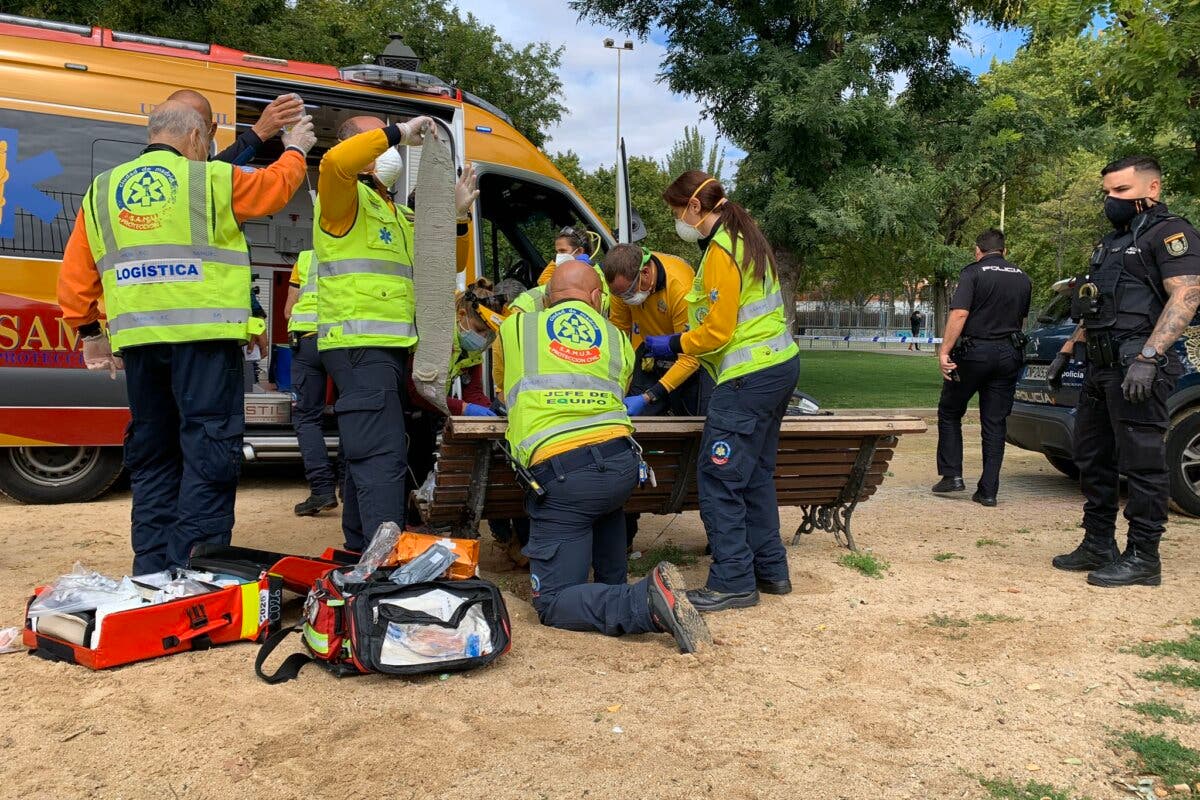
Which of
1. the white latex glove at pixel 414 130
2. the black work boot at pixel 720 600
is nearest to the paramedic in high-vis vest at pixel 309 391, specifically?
the white latex glove at pixel 414 130

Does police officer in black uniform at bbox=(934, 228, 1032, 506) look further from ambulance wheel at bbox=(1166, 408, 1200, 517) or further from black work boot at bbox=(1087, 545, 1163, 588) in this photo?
black work boot at bbox=(1087, 545, 1163, 588)

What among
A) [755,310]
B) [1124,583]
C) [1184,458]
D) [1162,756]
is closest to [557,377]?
[755,310]

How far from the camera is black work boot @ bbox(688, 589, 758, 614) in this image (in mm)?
4020

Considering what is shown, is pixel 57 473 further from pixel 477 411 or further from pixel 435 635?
pixel 435 635

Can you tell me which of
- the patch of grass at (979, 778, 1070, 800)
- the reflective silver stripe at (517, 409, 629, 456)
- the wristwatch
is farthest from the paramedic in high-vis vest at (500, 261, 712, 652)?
the wristwatch

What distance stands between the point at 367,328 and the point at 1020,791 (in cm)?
282

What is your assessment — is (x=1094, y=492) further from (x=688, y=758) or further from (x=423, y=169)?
(x=423, y=169)

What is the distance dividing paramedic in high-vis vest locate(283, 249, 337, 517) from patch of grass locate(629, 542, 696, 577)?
2.22m

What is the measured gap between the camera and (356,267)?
3742 millimetres

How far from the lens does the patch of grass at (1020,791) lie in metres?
2.48

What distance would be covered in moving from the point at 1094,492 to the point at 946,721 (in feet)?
8.10

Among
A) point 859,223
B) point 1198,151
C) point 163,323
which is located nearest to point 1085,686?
point 163,323

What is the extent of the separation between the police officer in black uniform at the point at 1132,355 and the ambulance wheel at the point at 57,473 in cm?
608

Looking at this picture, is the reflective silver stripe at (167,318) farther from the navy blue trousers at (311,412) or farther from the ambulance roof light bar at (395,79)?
the ambulance roof light bar at (395,79)
